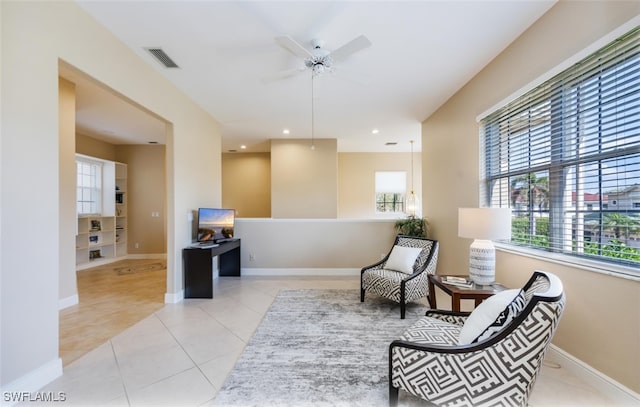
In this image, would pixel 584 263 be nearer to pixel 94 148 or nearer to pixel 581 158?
pixel 581 158

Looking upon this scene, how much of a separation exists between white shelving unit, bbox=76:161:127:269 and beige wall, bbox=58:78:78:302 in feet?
7.35

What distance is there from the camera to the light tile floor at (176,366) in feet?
5.80

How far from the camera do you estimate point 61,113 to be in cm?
343

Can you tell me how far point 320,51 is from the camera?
2525 millimetres

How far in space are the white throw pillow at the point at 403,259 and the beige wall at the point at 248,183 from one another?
15.4 feet

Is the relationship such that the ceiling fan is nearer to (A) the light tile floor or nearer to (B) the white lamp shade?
(B) the white lamp shade

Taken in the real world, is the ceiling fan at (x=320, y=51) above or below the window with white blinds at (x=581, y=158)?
above

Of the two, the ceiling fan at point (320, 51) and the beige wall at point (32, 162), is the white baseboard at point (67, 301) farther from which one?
the ceiling fan at point (320, 51)

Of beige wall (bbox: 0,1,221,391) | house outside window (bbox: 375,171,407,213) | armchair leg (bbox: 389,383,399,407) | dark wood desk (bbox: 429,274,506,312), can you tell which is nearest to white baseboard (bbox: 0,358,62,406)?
beige wall (bbox: 0,1,221,391)

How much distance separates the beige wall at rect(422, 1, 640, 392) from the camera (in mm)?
1668

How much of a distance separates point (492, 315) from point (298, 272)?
12.8ft

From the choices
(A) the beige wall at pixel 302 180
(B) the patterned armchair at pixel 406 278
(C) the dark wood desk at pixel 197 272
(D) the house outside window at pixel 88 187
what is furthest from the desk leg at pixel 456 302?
(D) the house outside window at pixel 88 187

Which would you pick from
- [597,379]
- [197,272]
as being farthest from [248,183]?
[597,379]

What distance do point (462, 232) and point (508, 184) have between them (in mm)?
847
